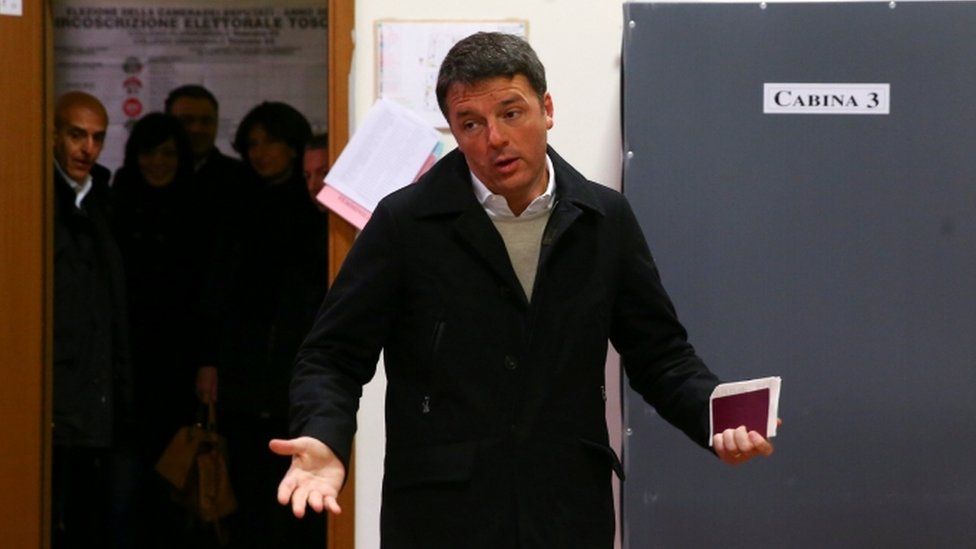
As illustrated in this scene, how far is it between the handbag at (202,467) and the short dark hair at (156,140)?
91cm

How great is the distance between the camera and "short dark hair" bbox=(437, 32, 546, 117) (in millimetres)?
2078

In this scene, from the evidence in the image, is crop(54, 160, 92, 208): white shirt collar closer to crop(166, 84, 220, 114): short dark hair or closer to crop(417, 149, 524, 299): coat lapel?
crop(166, 84, 220, 114): short dark hair

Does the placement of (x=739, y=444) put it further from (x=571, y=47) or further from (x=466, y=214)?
(x=571, y=47)

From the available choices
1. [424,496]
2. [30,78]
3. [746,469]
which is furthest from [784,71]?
[30,78]

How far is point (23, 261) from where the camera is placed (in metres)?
3.51

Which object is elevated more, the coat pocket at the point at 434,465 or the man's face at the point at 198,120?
the man's face at the point at 198,120

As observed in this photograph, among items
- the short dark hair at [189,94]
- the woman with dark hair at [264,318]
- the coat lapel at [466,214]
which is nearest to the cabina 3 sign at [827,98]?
the coat lapel at [466,214]

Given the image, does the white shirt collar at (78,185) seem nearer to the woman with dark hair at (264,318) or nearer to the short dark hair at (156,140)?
the woman with dark hair at (264,318)

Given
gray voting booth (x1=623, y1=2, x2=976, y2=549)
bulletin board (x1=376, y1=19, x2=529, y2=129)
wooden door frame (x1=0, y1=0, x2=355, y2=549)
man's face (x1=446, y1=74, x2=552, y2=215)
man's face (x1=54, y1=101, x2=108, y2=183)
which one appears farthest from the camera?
man's face (x1=54, y1=101, x2=108, y2=183)

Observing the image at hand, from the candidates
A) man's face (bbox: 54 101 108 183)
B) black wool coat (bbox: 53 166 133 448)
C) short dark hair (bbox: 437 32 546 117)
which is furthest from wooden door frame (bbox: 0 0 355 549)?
short dark hair (bbox: 437 32 546 117)

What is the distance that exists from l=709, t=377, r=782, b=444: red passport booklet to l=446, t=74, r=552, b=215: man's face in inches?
18.0

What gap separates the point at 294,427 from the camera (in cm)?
201

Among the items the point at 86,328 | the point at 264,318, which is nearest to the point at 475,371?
the point at 86,328

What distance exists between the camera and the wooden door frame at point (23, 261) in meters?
3.48
